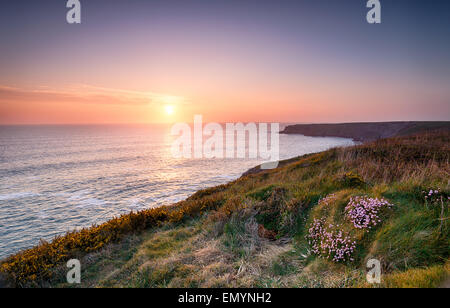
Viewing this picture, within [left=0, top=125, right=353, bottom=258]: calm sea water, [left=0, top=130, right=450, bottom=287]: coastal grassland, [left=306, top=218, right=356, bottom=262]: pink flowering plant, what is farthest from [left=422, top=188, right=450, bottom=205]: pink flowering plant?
[left=0, top=125, right=353, bottom=258]: calm sea water

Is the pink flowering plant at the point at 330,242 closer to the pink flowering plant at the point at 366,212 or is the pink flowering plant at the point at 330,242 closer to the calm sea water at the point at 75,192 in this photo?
the pink flowering plant at the point at 366,212

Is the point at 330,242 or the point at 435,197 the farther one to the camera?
the point at 435,197

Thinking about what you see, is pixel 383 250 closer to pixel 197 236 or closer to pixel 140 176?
pixel 197 236

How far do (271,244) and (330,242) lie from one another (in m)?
1.39

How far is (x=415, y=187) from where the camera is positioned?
4910 mm

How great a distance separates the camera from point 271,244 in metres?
5.01

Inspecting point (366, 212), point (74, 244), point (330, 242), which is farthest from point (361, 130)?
point (74, 244)

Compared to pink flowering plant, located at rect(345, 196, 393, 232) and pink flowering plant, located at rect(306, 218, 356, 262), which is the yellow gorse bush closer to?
pink flowering plant, located at rect(306, 218, 356, 262)

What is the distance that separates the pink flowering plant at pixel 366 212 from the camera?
410 cm

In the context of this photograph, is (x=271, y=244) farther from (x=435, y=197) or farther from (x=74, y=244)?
(x=74, y=244)

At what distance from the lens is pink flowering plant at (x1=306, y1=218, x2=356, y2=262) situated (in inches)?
150
